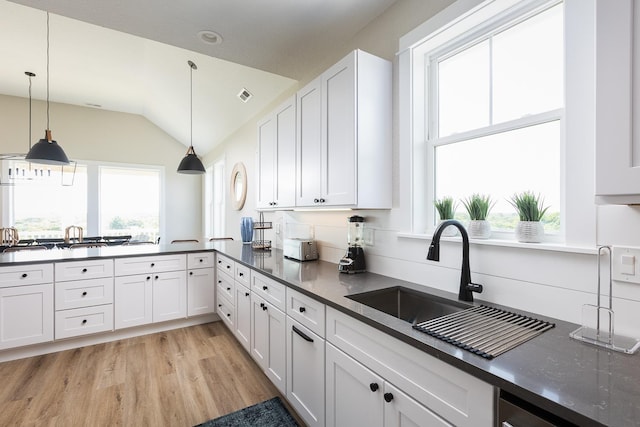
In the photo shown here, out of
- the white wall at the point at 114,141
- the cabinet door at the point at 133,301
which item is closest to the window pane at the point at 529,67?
the cabinet door at the point at 133,301

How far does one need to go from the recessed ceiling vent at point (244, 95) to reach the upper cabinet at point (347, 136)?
1.76 meters

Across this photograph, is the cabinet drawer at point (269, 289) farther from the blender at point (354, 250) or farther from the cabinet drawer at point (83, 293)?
the cabinet drawer at point (83, 293)

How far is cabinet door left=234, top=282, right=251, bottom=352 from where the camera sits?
2.51 metres

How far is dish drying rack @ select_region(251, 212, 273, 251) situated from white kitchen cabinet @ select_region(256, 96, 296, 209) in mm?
589

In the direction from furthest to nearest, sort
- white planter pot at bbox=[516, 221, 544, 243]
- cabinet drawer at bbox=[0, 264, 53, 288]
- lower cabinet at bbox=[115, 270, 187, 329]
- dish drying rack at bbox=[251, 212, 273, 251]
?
dish drying rack at bbox=[251, 212, 273, 251]
lower cabinet at bbox=[115, 270, 187, 329]
cabinet drawer at bbox=[0, 264, 53, 288]
white planter pot at bbox=[516, 221, 544, 243]

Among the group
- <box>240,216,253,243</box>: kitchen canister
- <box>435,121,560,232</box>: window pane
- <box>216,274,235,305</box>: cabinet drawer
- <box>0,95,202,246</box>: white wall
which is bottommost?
<box>216,274,235,305</box>: cabinet drawer

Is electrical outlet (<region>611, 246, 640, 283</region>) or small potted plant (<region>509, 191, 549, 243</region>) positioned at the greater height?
small potted plant (<region>509, 191, 549, 243</region>)

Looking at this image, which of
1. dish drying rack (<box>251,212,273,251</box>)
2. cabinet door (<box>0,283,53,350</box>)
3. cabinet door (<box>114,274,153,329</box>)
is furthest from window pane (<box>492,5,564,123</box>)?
cabinet door (<box>0,283,53,350</box>)

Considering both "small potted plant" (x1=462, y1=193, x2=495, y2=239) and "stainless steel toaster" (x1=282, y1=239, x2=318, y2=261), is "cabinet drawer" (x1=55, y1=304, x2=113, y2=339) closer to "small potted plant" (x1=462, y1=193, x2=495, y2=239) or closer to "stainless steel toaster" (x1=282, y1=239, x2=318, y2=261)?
"stainless steel toaster" (x1=282, y1=239, x2=318, y2=261)

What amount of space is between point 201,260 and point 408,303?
2.56 metres

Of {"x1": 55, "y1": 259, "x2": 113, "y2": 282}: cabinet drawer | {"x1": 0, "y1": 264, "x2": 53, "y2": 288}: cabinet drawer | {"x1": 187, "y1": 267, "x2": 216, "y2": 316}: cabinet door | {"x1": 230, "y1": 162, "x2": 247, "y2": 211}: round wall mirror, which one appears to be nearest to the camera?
{"x1": 0, "y1": 264, "x2": 53, "y2": 288}: cabinet drawer

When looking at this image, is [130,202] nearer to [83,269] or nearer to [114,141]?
[114,141]

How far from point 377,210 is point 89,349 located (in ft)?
9.95

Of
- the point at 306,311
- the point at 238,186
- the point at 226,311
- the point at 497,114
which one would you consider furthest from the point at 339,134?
the point at 238,186
